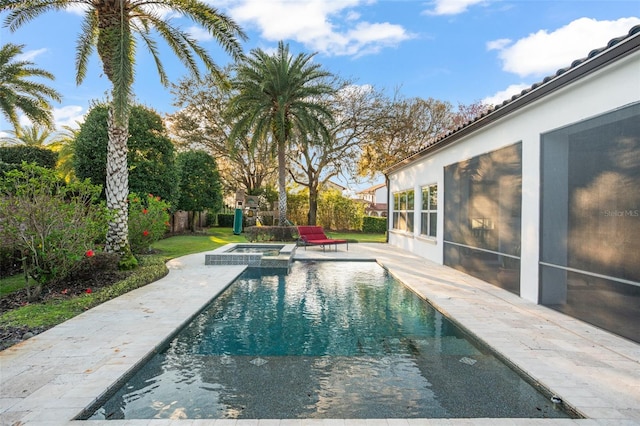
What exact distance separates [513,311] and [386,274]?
469 cm

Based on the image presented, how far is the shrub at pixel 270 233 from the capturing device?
19078mm

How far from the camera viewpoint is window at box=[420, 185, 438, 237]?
12914mm

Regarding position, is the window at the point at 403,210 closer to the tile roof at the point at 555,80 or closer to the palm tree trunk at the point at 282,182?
the palm tree trunk at the point at 282,182

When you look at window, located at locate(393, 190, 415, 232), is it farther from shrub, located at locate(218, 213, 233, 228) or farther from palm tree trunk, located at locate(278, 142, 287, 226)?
shrub, located at locate(218, 213, 233, 228)

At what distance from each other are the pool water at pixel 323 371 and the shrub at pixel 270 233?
12004mm

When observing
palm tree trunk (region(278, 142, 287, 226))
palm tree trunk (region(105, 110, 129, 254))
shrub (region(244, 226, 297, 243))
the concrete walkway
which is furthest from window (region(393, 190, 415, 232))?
palm tree trunk (region(105, 110, 129, 254))

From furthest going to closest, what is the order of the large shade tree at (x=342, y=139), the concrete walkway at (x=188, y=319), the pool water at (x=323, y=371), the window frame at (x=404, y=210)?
1. the large shade tree at (x=342, y=139)
2. the window frame at (x=404, y=210)
3. the pool water at (x=323, y=371)
4. the concrete walkway at (x=188, y=319)

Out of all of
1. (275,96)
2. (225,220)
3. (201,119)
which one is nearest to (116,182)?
(275,96)

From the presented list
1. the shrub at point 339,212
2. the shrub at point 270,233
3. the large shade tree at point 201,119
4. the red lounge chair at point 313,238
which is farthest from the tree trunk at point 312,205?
the red lounge chair at point 313,238

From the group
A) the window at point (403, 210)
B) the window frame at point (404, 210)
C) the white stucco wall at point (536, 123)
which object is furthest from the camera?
the window at point (403, 210)

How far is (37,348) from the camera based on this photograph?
451 centimetres

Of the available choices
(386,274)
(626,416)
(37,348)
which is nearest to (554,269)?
(626,416)

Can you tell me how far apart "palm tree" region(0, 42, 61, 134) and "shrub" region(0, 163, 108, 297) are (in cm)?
1222

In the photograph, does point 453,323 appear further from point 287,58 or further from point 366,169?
point 366,169
